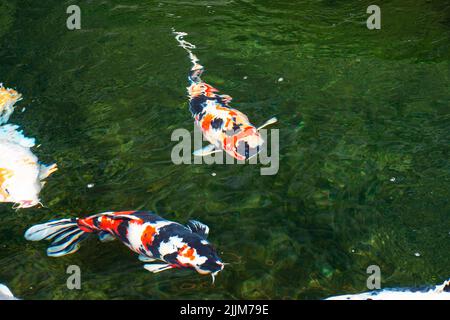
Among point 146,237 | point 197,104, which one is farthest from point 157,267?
point 197,104

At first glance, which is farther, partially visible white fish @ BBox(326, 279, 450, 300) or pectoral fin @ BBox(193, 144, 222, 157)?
pectoral fin @ BBox(193, 144, 222, 157)

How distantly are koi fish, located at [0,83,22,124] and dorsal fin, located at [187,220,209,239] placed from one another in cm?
339

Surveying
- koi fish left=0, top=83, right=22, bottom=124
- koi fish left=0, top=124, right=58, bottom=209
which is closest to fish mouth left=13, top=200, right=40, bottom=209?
koi fish left=0, top=124, right=58, bottom=209

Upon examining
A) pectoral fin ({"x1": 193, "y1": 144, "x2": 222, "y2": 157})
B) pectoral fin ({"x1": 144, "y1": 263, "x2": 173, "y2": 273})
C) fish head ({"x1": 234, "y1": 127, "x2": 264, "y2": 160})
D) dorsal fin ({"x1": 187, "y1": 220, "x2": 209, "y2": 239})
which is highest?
fish head ({"x1": 234, "y1": 127, "x2": 264, "y2": 160})

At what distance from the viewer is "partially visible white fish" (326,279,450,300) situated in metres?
4.39

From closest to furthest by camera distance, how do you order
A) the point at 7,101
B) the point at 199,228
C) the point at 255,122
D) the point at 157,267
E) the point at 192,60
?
the point at 157,267, the point at 199,228, the point at 255,122, the point at 7,101, the point at 192,60

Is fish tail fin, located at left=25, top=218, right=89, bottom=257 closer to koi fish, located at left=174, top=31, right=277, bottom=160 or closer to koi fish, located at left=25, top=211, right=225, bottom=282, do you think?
koi fish, located at left=25, top=211, right=225, bottom=282

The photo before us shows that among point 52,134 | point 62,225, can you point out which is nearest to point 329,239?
point 62,225

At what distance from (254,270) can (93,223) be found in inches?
59.8

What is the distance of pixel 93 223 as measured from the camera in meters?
5.30

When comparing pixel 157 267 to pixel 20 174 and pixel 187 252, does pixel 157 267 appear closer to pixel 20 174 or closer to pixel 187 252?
pixel 187 252

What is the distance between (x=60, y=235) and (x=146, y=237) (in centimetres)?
98

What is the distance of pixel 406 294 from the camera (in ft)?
14.6

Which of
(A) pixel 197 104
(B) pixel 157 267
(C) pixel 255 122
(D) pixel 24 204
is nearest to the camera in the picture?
(B) pixel 157 267
